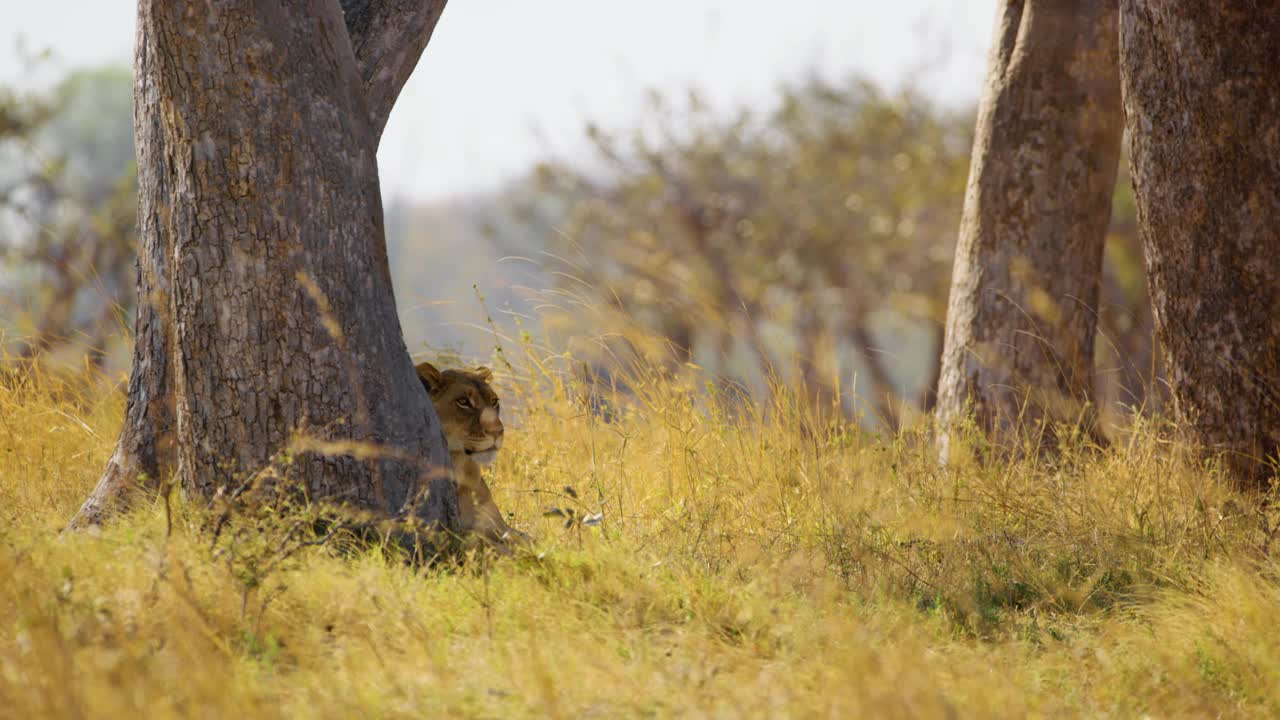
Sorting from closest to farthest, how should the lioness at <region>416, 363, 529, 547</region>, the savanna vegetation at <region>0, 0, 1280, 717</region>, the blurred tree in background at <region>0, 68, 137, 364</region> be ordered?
1. the savanna vegetation at <region>0, 0, 1280, 717</region>
2. the lioness at <region>416, 363, 529, 547</region>
3. the blurred tree in background at <region>0, 68, 137, 364</region>

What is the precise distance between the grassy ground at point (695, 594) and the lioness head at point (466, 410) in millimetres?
359

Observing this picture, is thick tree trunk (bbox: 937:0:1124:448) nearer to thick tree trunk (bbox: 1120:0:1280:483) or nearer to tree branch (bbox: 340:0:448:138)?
thick tree trunk (bbox: 1120:0:1280:483)

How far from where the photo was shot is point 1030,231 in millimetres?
5332

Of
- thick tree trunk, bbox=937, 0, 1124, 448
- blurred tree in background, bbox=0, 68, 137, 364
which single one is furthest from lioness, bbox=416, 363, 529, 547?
thick tree trunk, bbox=937, 0, 1124, 448

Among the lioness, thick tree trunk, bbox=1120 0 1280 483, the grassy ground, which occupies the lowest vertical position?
the grassy ground

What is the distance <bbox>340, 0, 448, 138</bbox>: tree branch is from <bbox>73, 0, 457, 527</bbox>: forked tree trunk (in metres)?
0.60

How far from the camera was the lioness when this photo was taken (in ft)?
11.9

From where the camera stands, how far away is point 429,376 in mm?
3848

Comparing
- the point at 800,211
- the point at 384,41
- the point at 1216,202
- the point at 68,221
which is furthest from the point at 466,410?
the point at 800,211

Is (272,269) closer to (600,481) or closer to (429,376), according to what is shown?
(429,376)

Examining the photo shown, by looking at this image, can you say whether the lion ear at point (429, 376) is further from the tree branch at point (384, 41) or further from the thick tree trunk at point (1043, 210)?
the thick tree trunk at point (1043, 210)

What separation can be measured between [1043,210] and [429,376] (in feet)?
9.96

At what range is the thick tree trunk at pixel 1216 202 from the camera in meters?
4.01

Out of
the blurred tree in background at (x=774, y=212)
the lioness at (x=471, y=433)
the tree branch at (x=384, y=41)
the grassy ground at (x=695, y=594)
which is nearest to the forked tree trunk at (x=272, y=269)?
the lioness at (x=471, y=433)
